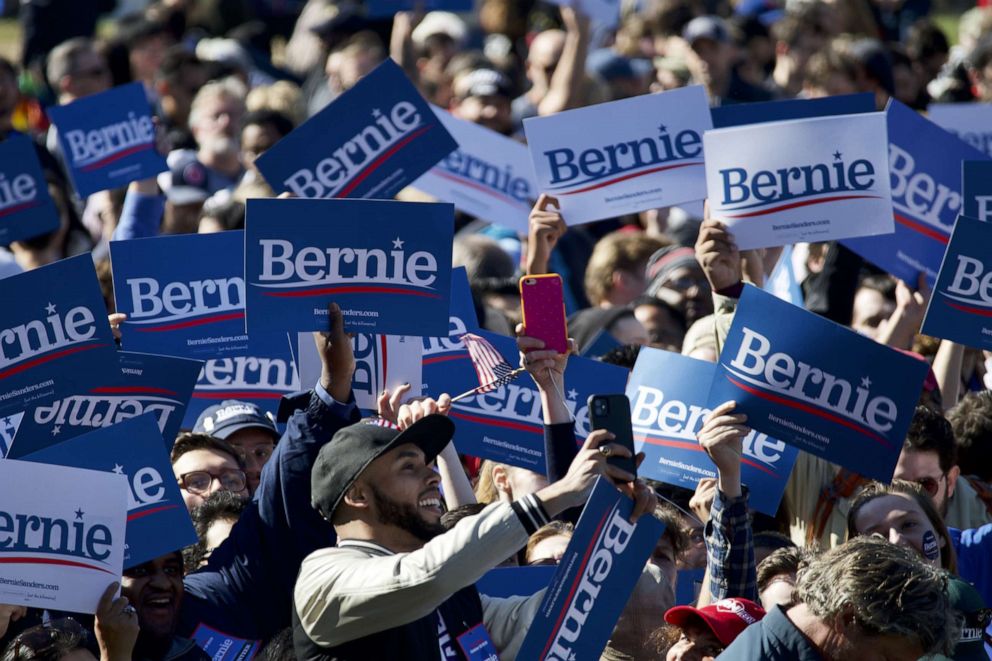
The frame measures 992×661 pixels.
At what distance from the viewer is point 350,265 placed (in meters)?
5.73

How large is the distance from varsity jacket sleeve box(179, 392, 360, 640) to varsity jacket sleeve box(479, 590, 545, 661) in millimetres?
522

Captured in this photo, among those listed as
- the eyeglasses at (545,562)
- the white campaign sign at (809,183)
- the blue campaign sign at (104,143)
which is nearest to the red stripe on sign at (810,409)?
the eyeglasses at (545,562)

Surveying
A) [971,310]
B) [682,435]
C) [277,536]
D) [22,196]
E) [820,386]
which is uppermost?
[971,310]

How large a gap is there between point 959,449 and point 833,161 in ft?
4.15

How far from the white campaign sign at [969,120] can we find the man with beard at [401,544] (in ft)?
14.3

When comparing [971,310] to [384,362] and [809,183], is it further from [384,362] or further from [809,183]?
[384,362]

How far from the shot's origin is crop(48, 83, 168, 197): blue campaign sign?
338 inches

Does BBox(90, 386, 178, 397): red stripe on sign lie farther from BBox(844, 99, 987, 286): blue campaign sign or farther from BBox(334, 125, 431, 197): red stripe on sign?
BBox(844, 99, 987, 286): blue campaign sign

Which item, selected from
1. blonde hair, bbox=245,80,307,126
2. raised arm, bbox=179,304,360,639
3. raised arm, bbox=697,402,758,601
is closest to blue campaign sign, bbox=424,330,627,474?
raised arm, bbox=179,304,360,639

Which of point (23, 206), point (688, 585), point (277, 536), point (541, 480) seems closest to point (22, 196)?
point (23, 206)

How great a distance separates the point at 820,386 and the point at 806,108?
7.04 ft

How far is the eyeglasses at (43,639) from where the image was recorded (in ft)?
15.4

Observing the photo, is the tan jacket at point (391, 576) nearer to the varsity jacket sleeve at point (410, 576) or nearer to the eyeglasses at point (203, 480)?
the varsity jacket sleeve at point (410, 576)

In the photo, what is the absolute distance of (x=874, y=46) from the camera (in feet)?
33.7
